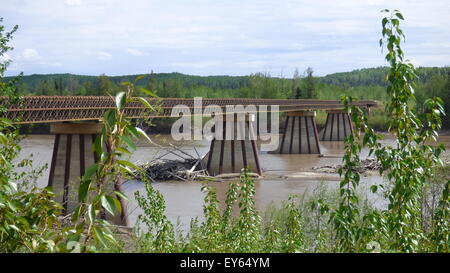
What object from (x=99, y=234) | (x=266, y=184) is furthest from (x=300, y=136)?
(x=99, y=234)

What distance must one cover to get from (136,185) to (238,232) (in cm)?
2313

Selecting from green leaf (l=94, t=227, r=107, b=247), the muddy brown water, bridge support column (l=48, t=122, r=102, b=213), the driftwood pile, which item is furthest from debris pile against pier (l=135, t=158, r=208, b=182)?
green leaf (l=94, t=227, r=107, b=247)

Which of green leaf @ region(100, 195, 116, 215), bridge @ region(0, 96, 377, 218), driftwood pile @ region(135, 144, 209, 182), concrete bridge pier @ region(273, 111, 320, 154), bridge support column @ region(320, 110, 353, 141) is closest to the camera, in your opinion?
green leaf @ region(100, 195, 116, 215)

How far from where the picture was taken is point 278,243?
20.0 ft

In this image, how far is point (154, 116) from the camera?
677cm

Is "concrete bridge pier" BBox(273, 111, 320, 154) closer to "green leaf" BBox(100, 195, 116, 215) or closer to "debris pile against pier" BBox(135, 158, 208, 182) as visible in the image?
"debris pile against pier" BBox(135, 158, 208, 182)

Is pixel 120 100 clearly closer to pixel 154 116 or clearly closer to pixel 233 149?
pixel 154 116

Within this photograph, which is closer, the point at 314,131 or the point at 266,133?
the point at 314,131

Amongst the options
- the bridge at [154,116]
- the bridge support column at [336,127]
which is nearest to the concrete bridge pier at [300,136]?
the bridge at [154,116]

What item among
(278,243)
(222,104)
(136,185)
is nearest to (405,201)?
(278,243)

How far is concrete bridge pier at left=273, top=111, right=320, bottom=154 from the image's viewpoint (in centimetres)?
4528

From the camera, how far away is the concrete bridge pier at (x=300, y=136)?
45281 mm

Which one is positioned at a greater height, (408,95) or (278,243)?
(408,95)
